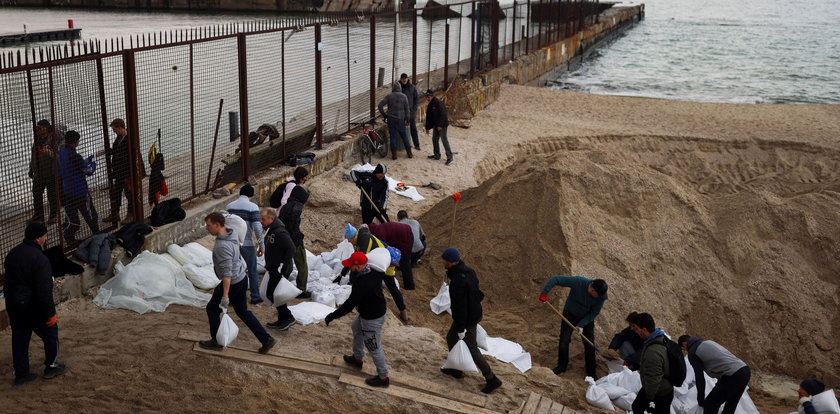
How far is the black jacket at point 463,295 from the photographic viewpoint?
319 inches

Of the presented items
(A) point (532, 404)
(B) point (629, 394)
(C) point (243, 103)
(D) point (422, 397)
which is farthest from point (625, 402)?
(C) point (243, 103)

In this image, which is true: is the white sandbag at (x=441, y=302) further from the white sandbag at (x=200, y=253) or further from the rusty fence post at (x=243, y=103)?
the rusty fence post at (x=243, y=103)

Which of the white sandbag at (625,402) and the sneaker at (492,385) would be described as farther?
the white sandbag at (625,402)

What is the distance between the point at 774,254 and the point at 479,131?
1015 cm

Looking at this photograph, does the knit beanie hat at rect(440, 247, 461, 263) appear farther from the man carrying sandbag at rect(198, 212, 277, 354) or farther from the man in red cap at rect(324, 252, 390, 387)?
the man carrying sandbag at rect(198, 212, 277, 354)

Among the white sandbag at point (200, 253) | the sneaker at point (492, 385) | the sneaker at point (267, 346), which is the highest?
the white sandbag at point (200, 253)

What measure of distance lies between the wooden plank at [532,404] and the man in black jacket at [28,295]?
4600 mm

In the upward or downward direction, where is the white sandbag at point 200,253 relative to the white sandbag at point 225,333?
downward

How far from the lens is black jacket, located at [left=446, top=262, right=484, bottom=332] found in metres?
8.09

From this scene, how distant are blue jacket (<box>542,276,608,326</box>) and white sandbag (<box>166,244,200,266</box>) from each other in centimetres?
478

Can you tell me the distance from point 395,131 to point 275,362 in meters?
9.85

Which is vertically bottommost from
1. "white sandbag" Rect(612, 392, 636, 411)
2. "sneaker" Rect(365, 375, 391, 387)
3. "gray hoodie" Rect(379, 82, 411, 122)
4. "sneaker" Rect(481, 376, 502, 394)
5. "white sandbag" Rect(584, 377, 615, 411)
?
"white sandbag" Rect(612, 392, 636, 411)

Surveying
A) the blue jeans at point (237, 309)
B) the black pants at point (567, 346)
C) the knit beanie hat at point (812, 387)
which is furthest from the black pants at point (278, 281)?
the knit beanie hat at point (812, 387)

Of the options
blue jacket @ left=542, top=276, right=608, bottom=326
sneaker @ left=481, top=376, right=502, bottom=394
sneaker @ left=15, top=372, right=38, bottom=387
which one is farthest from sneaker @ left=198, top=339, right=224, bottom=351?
blue jacket @ left=542, top=276, right=608, bottom=326
